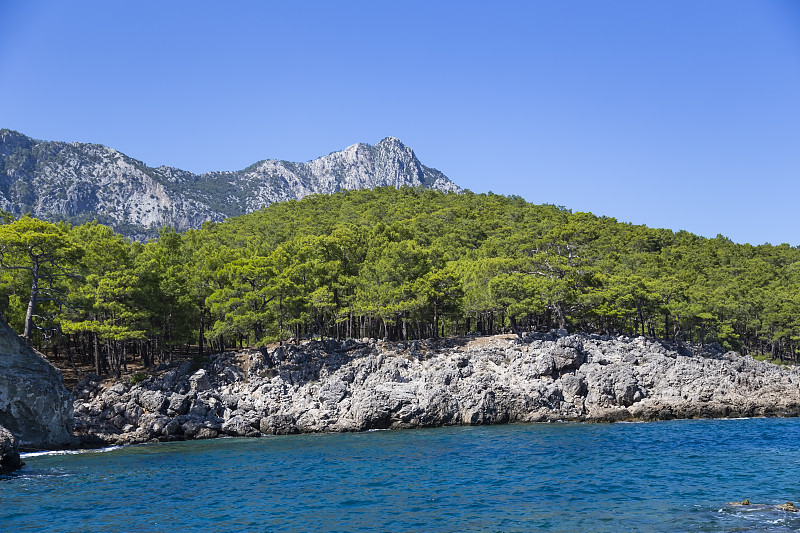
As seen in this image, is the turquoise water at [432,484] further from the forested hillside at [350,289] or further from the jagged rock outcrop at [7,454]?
the forested hillside at [350,289]

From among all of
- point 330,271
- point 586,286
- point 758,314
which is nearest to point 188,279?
point 330,271

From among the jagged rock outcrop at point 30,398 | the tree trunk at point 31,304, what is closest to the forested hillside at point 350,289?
the tree trunk at point 31,304

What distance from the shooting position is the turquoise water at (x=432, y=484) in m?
18.3

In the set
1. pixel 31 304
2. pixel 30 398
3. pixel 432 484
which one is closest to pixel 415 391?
pixel 432 484

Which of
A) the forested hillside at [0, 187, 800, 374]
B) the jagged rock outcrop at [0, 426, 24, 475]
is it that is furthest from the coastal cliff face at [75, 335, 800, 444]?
the jagged rock outcrop at [0, 426, 24, 475]

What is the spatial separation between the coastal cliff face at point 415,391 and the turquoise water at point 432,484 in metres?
5.90

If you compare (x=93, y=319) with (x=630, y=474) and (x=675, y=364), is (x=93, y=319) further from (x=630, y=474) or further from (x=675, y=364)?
(x=675, y=364)

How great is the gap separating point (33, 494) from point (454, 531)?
1826 cm

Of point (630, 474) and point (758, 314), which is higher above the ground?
point (758, 314)

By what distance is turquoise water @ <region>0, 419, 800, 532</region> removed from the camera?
1834 centimetres

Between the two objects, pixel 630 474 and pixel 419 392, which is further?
pixel 419 392

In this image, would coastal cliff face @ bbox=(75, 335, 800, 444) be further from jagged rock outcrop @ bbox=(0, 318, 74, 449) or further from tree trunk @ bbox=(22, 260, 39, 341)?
tree trunk @ bbox=(22, 260, 39, 341)

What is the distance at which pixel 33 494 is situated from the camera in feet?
77.1

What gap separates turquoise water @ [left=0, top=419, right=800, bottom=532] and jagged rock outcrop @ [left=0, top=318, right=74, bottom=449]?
290 centimetres
